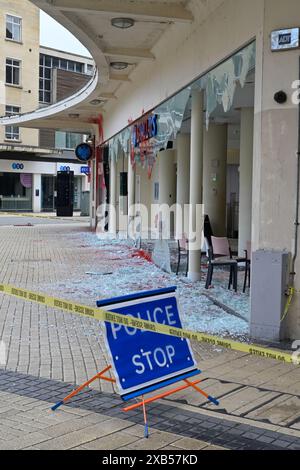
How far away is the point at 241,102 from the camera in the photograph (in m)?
12.9

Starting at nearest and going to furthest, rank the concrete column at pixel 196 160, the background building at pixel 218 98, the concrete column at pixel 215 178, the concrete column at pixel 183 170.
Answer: the background building at pixel 218 98 → the concrete column at pixel 196 160 → the concrete column at pixel 215 178 → the concrete column at pixel 183 170

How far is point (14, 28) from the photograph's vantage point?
42.4 metres

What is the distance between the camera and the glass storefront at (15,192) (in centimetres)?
4238

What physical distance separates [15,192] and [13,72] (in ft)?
30.1

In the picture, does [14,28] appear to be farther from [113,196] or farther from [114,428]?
[114,428]

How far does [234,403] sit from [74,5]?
21.0 ft

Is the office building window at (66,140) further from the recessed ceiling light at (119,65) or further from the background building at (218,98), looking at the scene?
the recessed ceiling light at (119,65)

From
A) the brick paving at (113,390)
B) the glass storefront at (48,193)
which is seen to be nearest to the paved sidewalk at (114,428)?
the brick paving at (113,390)

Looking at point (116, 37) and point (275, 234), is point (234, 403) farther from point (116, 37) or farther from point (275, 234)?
point (116, 37)

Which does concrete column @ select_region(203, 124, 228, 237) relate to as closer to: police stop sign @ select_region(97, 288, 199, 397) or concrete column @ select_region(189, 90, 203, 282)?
concrete column @ select_region(189, 90, 203, 282)

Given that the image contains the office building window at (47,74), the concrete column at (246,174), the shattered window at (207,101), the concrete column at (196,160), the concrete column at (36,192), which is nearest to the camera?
the shattered window at (207,101)

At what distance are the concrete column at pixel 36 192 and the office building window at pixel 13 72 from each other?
290 inches

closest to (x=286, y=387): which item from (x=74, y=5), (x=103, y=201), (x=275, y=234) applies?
(x=275, y=234)

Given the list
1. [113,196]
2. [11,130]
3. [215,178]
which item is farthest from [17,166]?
[215,178]
